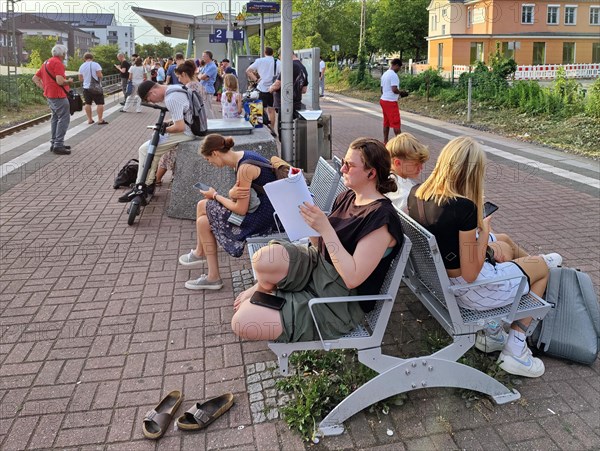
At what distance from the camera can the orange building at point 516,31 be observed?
50.5 m

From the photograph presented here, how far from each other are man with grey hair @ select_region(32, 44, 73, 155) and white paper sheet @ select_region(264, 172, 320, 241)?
9.42 metres

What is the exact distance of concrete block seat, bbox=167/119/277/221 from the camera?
266 inches

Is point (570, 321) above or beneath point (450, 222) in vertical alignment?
beneath

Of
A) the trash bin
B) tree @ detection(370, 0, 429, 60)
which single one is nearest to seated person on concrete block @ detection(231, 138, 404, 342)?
the trash bin

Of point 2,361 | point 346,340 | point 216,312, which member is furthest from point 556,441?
point 2,361

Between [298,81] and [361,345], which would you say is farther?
[298,81]

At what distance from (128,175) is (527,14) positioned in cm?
5336

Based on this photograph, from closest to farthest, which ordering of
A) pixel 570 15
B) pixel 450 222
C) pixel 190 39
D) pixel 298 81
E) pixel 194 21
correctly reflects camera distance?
pixel 450 222 → pixel 298 81 → pixel 194 21 → pixel 190 39 → pixel 570 15

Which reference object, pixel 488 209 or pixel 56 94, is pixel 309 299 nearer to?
pixel 488 209

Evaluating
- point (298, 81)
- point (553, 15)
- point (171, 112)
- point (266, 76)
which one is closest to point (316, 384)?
point (171, 112)

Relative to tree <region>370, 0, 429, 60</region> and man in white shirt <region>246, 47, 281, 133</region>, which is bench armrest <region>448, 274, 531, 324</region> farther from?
tree <region>370, 0, 429, 60</region>

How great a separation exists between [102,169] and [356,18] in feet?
217

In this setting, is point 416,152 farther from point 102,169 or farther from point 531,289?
point 102,169

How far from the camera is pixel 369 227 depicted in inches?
111
